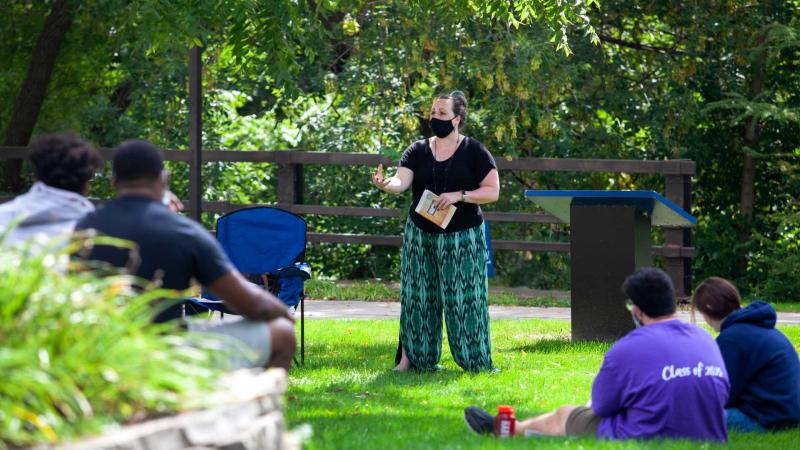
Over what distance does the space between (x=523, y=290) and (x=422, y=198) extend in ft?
20.5

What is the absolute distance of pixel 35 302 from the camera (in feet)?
11.5

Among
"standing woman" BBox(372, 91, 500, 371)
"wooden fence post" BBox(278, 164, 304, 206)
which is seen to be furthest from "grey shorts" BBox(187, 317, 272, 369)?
"wooden fence post" BBox(278, 164, 304, 206)

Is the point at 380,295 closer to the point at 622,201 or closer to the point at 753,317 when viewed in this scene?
the point at 622,201

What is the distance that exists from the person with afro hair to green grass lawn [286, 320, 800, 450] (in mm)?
1473

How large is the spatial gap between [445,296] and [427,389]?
96 centimetres

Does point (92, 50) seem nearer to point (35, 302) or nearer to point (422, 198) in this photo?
point (422, 198)

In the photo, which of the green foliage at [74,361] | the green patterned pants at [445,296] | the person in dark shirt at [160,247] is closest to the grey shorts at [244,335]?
the person in dark shirt at [160,247]

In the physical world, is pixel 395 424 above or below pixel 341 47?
below

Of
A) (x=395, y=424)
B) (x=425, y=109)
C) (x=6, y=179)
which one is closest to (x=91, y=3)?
(x=6, y=179)

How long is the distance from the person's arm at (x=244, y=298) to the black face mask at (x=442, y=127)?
12.6 ft

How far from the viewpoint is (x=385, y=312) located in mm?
12633

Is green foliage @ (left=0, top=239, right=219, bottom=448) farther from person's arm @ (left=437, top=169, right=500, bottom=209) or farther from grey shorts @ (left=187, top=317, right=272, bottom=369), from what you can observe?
person's arm @ (left=437, top=169, right=500, bottom=209)

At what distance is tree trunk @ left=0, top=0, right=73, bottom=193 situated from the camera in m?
17.4

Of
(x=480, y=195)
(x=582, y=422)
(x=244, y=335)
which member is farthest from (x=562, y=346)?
(x=244, y=335)
